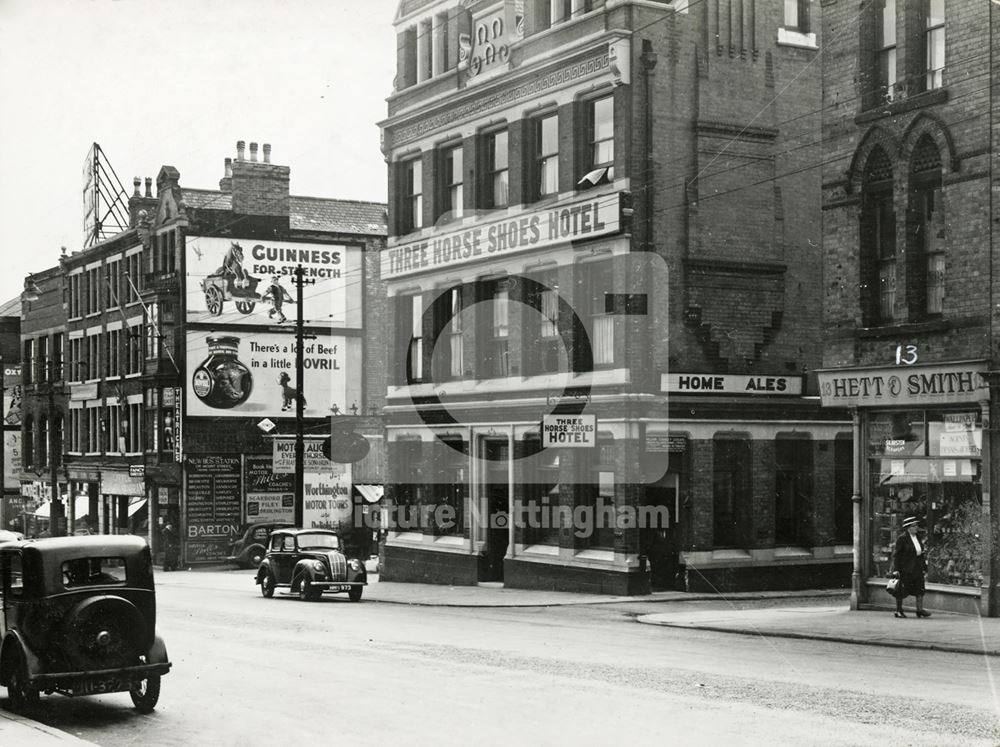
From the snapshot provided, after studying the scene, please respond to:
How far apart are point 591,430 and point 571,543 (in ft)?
9.46

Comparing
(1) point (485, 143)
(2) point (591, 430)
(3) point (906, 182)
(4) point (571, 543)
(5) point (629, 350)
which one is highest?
(1) point (485, 143)

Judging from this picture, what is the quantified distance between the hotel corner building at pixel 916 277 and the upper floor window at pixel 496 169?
34.2 ft

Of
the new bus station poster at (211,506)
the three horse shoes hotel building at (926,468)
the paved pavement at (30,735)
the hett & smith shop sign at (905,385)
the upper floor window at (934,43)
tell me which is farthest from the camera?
the new bus station poster at (211,506)

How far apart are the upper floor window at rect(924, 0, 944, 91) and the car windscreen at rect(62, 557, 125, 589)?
51.3 feet

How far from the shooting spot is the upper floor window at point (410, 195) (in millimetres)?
36688

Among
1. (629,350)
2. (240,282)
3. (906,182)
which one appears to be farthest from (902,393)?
(240,282)

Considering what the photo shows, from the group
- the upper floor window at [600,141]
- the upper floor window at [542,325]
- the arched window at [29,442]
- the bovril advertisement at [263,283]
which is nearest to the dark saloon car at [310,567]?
the upper floor window at [542,325]

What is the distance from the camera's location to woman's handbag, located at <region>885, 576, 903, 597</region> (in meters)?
21.4

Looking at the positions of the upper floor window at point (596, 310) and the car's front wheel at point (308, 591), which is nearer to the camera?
the upper floor window at point (596, 310)

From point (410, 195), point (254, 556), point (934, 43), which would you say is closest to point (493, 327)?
point (410, 195)

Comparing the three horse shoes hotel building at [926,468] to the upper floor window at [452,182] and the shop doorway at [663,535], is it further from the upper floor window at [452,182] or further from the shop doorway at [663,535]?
the upper floor window at [452,182]

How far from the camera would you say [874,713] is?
479 inches

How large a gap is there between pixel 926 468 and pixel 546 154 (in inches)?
509

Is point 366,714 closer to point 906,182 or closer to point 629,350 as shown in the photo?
point 906,182
